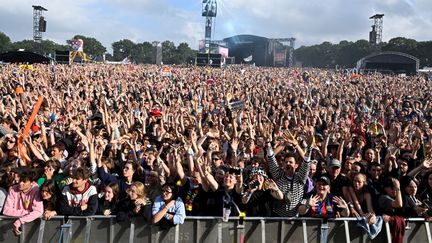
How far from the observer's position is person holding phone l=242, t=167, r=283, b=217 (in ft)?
17.9

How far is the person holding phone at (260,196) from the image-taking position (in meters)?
5.45

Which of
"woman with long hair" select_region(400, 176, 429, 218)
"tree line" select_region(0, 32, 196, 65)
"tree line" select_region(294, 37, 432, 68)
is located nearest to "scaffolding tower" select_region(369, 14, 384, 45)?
"tree line" select_region(294, 37, 432, 68)

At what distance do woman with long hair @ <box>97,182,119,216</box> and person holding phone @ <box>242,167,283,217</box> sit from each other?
58.4 inches

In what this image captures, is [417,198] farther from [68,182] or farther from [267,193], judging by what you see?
[68,182]

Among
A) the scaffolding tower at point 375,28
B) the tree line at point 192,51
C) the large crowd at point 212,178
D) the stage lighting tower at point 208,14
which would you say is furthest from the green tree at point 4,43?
the large crowd at point 212,178

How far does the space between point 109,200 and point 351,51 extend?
114 m

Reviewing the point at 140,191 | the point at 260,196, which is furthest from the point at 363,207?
the point at 140,191

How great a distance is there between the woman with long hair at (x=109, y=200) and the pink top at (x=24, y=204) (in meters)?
0.66

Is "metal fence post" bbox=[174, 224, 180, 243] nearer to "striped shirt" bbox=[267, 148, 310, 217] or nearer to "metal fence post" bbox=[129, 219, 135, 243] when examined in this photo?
"metal fence post" bbox=[129, 219, 135, 243]

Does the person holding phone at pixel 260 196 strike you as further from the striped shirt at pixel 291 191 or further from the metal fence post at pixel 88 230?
the metal fence post at pixel 88 230

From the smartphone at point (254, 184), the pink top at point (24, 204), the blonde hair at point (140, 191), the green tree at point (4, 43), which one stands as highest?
the green tree at point (4, 43)

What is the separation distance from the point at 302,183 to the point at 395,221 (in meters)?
1.10

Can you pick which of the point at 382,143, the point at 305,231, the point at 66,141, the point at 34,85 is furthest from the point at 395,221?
the point at 34,85

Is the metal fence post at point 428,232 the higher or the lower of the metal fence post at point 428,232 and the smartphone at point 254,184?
the lower
